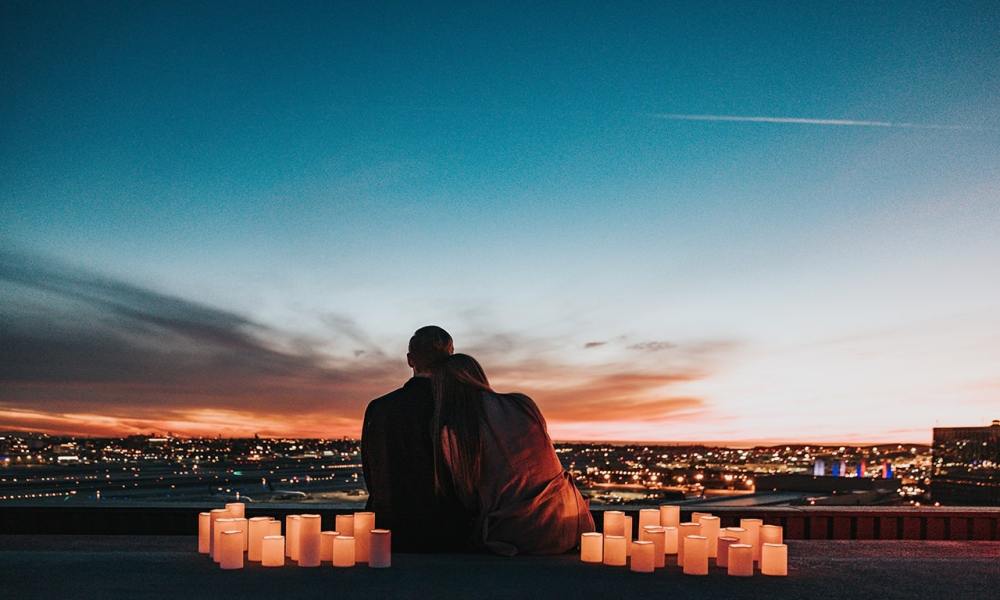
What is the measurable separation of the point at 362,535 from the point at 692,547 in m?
1.71

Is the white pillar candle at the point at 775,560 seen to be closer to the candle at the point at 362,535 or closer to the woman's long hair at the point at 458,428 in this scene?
the woman's long hair at the point at 458,428

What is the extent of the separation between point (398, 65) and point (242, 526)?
9758 mm

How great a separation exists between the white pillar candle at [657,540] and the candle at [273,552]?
6.30ft

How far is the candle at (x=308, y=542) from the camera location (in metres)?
4.55

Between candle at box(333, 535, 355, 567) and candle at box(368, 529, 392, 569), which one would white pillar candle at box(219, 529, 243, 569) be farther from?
candle at box(368, 529, 392, 569)

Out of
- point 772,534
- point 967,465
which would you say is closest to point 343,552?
point 772,534

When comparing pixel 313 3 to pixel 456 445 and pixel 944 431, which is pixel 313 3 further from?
pixel 944 431

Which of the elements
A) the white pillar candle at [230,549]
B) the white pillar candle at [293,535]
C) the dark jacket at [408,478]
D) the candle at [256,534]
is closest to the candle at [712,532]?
the dark jacket at [408,478]

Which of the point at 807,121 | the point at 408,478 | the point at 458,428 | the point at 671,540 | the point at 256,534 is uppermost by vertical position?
the point at 807,121

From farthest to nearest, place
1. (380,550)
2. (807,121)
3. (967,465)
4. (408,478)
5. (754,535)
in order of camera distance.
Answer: (967,465), (807,121), (408,478), (754,535), (380,550)

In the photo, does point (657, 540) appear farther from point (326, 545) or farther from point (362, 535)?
point (326, 545)

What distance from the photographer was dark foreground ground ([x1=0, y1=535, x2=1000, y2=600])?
374cm

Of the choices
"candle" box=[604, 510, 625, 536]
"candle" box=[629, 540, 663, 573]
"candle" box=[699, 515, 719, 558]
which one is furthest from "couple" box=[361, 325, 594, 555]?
"candle" box=[699, 515, 719, 558]

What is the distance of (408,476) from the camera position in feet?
16.5
